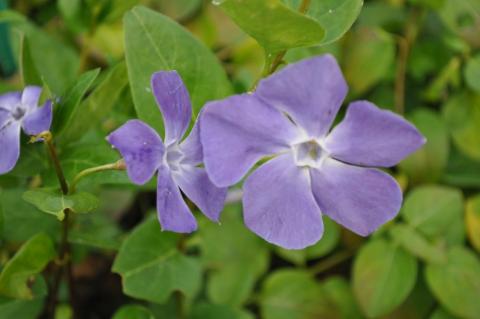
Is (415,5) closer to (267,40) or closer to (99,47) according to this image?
(99,47)

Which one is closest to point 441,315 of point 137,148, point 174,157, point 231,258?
point 231,258

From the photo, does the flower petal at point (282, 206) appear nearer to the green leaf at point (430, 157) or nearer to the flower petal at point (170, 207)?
the flower petal at point (170, 207)

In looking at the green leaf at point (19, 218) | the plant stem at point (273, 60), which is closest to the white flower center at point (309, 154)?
the plant stem at point (273, 60)

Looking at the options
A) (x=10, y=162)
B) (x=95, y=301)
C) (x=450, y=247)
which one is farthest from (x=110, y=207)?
(x=450, y=247)

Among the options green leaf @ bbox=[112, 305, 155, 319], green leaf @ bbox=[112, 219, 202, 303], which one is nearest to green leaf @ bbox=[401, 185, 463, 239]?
green leaf @ bbox=[112, 219, 202, 303]

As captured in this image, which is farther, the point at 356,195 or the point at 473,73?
the point at 473,73

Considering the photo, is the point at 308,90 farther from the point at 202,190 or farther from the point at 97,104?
the point at 97,104

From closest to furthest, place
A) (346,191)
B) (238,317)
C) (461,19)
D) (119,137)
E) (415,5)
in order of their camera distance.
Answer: (119,137)
(346,191)
(238,317)
(461,19)
(415,5)

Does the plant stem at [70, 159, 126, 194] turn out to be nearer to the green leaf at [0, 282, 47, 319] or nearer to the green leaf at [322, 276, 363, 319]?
the green leaf at [0, 282, 47, 319]
